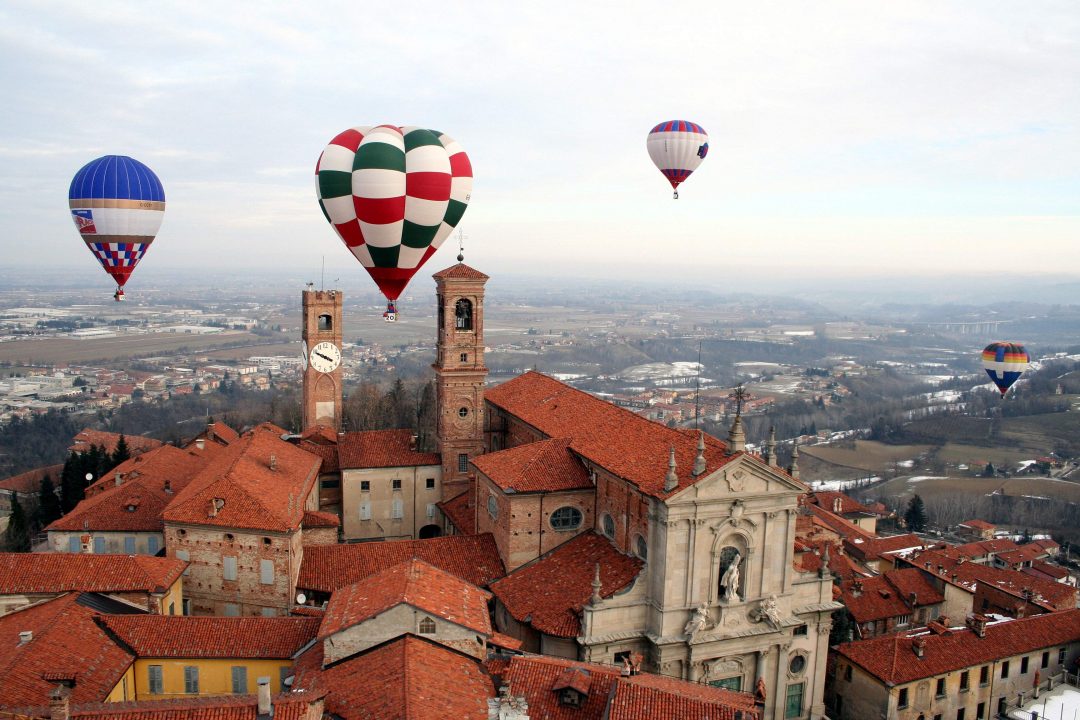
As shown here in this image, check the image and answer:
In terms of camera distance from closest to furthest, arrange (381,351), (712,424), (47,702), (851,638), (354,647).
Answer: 1. (47,702)
2. (354,647)
3. (851,638)
4. (712,424)
5. (381,351)

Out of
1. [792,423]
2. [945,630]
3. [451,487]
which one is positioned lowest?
[792,423]

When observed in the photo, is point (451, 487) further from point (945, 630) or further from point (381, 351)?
point (381, 351)

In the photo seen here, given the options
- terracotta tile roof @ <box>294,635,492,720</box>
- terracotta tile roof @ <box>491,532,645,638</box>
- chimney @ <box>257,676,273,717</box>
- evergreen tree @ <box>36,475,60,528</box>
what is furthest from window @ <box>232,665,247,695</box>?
evergreen tree @ <box>36,475,60,528</box>

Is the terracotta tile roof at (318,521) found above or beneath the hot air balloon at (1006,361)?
beneath

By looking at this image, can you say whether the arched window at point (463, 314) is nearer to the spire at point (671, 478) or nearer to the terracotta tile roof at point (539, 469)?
the terracotta tile roof at point (539, 469)

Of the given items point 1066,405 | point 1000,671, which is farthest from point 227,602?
point 1066,405

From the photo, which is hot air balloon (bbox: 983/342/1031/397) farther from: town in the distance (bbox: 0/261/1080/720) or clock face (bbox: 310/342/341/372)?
clock face (bbox: 310/342/341/372)

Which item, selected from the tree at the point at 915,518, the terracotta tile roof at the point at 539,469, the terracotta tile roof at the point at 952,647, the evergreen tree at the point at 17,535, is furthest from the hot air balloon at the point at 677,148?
the tree at the point at 915,518

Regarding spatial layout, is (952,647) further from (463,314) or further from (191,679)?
(191,679)
